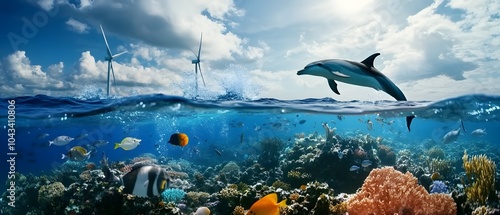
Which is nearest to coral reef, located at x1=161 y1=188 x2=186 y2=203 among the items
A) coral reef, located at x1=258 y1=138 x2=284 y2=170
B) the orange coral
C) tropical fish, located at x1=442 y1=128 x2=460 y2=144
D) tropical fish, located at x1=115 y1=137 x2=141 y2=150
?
tropical fish, located at x1=115 y1=137 x2=141 y2=150

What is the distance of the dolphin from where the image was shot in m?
5.09

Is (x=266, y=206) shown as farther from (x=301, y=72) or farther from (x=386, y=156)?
(x=386, y=156)

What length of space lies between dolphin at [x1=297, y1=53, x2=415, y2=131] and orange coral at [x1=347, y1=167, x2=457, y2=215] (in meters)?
1.67

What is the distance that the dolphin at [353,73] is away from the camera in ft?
16.7

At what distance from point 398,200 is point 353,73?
233 centimetres

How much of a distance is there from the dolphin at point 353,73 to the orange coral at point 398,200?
1674mm

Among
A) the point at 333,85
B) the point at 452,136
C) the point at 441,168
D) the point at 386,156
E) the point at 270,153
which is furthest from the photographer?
the point at 270,153

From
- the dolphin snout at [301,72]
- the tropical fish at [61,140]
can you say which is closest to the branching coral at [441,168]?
the dolphin snout at [301,72]

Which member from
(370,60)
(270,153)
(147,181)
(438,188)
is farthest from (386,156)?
(147,181)

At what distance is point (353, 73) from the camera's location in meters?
5.19

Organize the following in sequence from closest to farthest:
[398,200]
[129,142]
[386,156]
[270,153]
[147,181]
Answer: [398,200] < [147,181] < [129,142] < [386,156] < [270,153]

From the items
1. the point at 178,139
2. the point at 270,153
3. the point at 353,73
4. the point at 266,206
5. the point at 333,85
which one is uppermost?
the point at 353,73

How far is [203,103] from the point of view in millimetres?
19078

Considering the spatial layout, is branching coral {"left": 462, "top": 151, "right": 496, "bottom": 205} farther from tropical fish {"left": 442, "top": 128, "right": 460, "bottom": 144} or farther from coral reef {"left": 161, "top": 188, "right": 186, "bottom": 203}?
tropical fish {"left": 442, "top": 128, "right": 460, "bottom": 144}
